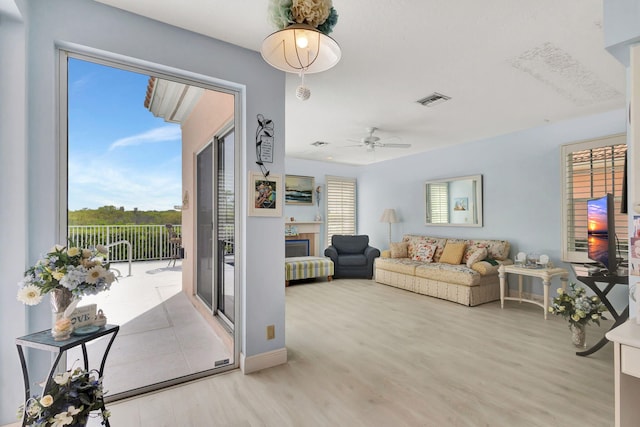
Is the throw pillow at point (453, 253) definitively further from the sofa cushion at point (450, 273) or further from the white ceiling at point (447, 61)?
the white ceiling at point (447, 61)

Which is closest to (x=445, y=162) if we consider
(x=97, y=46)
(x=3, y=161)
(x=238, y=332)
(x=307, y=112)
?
(x=307, y=112)

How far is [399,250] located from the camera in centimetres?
593

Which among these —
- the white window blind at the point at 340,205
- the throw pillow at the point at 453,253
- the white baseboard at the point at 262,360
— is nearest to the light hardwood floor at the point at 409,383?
the white baseboard at the point at 262,360

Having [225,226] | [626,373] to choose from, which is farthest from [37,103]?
[626,373]

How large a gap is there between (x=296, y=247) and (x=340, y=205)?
64.0 inches

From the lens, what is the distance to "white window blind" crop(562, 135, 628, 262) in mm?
3750

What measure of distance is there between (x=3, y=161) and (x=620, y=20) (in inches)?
138

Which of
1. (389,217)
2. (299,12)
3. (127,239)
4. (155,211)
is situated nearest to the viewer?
(299,12)

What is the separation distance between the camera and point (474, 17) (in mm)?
2076

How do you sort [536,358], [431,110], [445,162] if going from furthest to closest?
[445,162]
[431,110]
[536,358]

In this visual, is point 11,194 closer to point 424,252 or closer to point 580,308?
point 580,308

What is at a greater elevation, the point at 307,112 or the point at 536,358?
the point at 307,112

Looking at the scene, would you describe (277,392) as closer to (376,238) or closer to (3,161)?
(3,161)

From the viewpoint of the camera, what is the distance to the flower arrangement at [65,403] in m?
1.32
